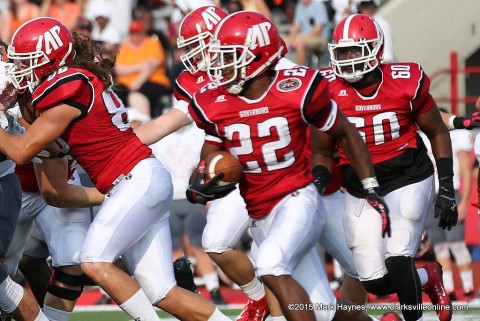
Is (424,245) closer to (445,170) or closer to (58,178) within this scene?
(445,170)

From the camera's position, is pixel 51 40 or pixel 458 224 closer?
pixel 51 40

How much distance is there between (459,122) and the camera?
6656 millimetres

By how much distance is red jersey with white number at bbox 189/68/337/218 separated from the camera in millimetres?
5297

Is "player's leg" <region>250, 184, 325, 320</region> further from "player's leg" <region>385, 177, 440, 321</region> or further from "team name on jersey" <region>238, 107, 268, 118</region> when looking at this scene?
"player's leg" <region>385, 177, 440, 321</region>

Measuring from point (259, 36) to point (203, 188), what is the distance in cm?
79

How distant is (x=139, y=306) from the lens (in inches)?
217

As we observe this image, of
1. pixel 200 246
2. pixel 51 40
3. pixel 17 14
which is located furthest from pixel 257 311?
pixel 17 14

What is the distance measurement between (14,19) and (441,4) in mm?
4604

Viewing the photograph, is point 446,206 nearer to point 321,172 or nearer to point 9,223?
point 321,172

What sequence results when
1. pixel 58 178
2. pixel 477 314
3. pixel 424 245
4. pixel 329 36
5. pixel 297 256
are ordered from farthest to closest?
1. pixel 329 36
2. pixel 424 245
3. pixel 477 314
4. pixel 58 178
5. pixel 297 256

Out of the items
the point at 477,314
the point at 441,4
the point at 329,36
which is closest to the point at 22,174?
the point at 477,314

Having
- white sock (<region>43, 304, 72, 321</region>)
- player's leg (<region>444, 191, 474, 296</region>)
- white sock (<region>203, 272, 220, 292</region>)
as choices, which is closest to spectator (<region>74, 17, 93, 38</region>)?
white sock (<region>203, 272, 220, 292</region>)

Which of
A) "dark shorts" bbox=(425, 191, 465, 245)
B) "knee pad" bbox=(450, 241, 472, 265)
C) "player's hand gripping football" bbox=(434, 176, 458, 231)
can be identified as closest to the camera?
"player's hand gripping football" bbox=(434, 176, 458, 231)

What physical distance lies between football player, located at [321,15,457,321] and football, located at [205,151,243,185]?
92 centimetres
